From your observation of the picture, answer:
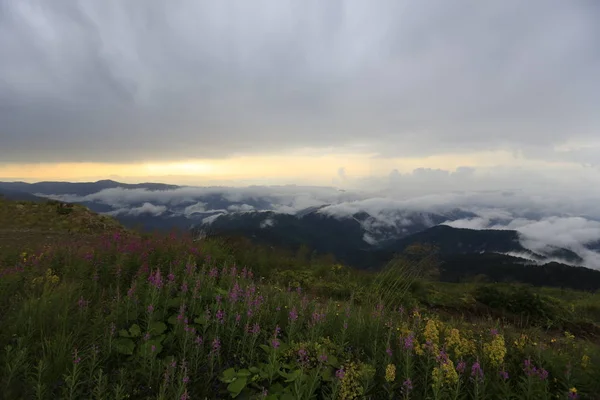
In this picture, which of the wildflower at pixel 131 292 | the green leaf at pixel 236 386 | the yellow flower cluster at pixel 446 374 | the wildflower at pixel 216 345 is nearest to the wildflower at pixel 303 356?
the green leaf at pixel 236 386

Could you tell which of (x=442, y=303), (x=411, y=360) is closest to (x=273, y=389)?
(x=411, y=360)

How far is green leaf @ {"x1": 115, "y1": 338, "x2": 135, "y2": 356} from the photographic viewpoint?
3295 mm

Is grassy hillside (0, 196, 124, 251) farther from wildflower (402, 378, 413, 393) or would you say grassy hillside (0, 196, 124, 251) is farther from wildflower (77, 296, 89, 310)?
wildflower (402, 378, 413, 393)

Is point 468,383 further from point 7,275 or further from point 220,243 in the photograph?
point 220,243

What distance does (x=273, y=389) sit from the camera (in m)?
3.08

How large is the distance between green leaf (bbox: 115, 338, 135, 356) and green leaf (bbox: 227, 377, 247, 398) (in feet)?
3.95

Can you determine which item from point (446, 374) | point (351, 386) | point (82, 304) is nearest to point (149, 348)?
point (82, 304)

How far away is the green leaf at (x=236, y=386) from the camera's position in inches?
113

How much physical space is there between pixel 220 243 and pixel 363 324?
8.45 meters

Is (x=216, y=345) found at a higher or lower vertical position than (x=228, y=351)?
higher

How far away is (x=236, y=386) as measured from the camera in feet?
9.60

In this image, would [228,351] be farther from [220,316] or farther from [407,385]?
[407,385]

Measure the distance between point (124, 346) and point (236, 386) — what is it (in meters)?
1.36

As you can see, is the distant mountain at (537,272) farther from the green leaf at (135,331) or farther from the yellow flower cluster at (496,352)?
the green leaf at (135,331)
